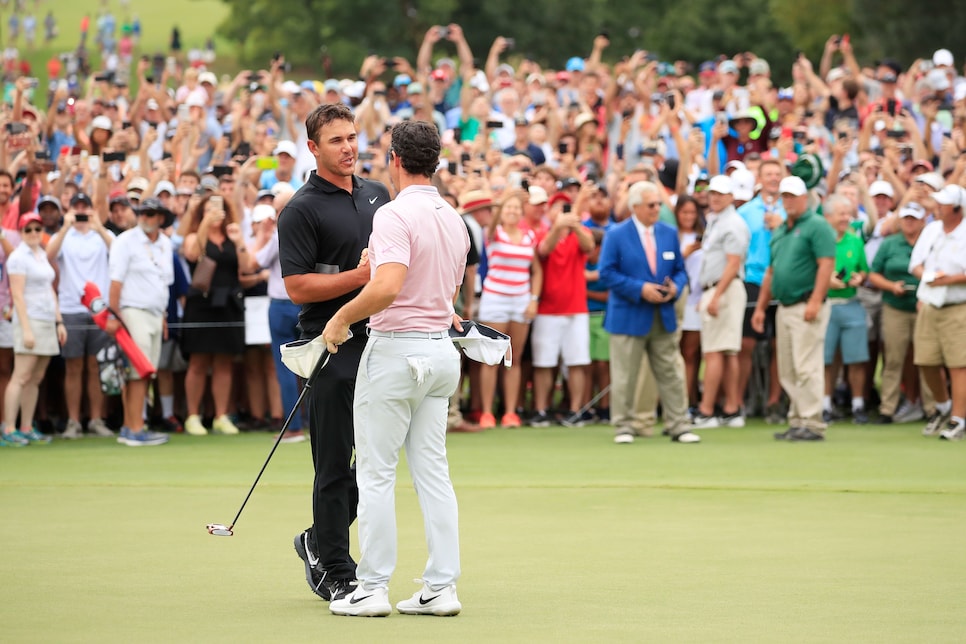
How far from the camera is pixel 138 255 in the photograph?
46.8 ft

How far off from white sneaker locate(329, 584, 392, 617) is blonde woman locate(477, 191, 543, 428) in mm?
8707

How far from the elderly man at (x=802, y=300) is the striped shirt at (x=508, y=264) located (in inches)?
103

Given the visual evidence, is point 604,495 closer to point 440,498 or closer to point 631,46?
point 440,498

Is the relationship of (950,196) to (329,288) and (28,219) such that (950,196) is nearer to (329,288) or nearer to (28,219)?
(28,219)

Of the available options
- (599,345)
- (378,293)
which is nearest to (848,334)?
(599,345)

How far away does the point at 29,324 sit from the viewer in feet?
46.1

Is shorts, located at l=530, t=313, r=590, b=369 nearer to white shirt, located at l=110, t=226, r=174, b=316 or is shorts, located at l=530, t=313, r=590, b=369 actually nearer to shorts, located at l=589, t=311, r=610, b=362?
shorts, located at l=589, t=311, r=610, b=362

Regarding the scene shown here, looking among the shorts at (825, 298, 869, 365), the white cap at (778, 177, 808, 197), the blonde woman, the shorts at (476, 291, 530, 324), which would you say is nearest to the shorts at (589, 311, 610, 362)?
the blonde woman

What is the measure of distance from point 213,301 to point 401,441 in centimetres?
870

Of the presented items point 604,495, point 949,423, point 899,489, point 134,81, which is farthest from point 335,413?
point 134,81

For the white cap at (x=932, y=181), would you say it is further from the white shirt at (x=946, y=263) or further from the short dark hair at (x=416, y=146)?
the short dark hair at (x=416, y=146)

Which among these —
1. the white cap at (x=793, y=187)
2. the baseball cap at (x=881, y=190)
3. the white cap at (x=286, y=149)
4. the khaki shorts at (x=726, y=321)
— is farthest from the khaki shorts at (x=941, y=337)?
the white cap at (x=286, y=149)

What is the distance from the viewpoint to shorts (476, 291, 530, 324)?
15.4m

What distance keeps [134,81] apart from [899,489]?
66031 mm
